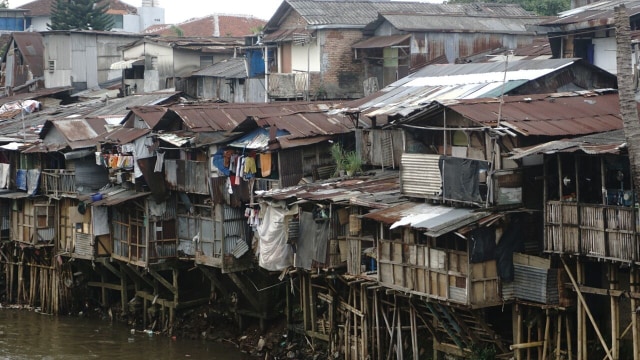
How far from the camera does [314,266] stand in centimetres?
2800

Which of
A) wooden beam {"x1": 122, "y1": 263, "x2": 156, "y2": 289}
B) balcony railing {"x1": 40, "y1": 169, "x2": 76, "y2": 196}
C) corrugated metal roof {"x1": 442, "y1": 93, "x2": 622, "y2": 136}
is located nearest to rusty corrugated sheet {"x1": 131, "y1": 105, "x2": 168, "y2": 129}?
balcony railing {"x1": 40, "y1": 169, "x2": 76, "y2": 196}

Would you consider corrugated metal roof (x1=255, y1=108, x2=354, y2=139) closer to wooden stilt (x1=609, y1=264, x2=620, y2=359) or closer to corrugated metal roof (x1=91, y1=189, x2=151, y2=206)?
corrugated metal roof (x1=91, y1=189, x2=151, y2=206)

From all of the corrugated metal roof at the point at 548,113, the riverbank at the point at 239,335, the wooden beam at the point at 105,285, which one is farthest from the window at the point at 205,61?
the corrugated metal roof at the point at 548,113

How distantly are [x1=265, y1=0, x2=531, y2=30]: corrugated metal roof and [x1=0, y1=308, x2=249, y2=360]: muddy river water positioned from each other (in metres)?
12.5

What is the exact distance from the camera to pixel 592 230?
71.2ft

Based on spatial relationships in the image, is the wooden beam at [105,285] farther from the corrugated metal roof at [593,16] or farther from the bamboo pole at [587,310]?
the bamboo pole at [587,310]

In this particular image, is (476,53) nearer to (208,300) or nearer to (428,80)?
(428,80)

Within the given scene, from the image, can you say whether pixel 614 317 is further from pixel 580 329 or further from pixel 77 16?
pixel 77 16

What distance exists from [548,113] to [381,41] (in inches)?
523

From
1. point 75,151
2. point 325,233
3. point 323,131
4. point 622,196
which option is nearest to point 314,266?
point 325,233

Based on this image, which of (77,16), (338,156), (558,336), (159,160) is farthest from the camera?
(77,16)

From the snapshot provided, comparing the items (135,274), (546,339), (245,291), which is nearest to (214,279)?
(245,291)

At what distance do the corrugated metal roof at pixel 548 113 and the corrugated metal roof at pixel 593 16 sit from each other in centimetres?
429

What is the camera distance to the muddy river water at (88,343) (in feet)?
107
